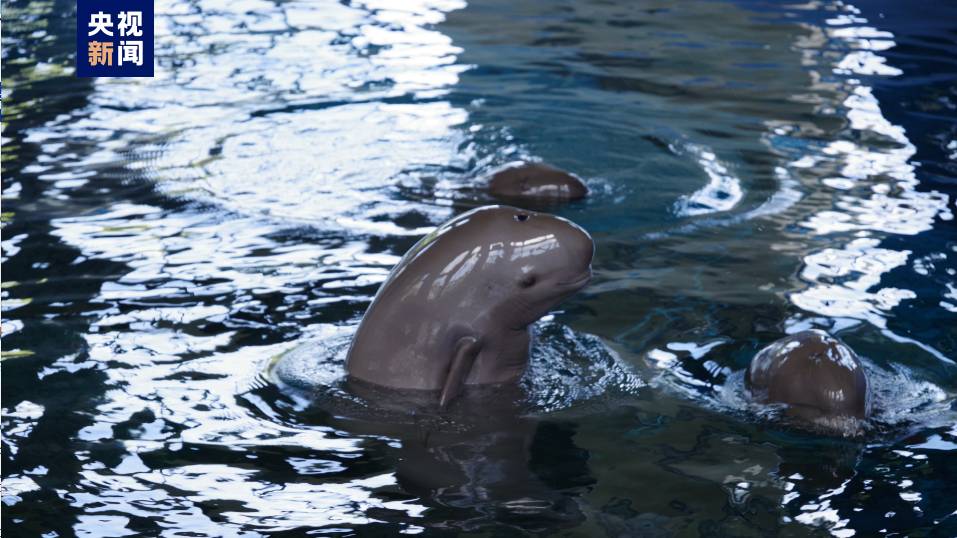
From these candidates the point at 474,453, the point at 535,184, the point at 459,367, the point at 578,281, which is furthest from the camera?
the point at 535,184

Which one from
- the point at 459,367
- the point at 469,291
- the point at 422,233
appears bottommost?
the point at 422,233

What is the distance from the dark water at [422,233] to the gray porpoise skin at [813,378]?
0.10m

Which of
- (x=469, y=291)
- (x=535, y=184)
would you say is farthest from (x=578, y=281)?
(x=535, y=184)

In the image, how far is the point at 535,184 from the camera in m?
6.70

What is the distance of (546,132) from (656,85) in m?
1.97

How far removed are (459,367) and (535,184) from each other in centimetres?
292

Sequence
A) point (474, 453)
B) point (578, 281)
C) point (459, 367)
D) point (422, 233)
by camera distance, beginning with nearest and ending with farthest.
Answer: point (474, 453) → point (459, 367) → point (578, 281) → point (422, 233)

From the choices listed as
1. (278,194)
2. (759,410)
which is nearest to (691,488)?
(759,410)

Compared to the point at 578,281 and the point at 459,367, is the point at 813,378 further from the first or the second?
the point at 459,367

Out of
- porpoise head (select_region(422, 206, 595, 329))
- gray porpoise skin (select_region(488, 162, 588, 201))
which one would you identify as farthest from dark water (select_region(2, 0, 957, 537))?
porpoise head (select_region(422, 206, 595, 329))

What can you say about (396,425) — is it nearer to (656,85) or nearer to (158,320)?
(158,320)

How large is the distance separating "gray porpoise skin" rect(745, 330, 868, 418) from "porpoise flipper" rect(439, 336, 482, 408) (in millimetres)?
950

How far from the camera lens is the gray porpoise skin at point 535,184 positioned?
6668 millimetres

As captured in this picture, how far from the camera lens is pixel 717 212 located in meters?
6.54
